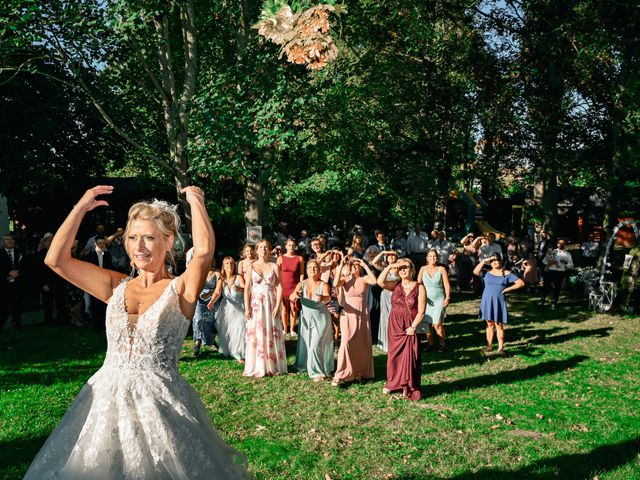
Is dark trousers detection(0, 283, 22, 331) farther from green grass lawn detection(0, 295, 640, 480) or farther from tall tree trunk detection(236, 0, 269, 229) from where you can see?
tall tree trunk detection(236, 0, 269, 229)

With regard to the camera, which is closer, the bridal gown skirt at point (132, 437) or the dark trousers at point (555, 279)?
the bridal gown skirt at point (132, 437)

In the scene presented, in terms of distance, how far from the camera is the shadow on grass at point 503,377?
851cm

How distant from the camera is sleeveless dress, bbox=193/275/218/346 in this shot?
34.0ft

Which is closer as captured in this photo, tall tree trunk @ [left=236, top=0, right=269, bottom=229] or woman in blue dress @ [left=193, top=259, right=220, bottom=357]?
woman in blue dress @ [left=193, top=259, right=220, bottom=357]

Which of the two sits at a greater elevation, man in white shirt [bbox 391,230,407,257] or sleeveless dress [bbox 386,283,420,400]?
man in white shirt [bbox 391,230,407,257]

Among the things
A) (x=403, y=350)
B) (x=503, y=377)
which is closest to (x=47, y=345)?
(x=403, y=350)

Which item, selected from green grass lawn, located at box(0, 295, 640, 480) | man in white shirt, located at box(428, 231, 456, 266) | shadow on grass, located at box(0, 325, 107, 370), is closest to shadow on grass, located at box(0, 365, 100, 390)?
green grass lawn, located at box(0, 295, 640, 480)

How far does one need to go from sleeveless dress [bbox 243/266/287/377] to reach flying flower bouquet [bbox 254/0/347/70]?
5.84 m

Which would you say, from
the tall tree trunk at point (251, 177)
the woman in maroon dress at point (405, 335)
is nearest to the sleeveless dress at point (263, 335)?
the woman in maroon dress at point (405, 335)

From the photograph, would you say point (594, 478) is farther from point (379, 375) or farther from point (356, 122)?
point (356, 122)

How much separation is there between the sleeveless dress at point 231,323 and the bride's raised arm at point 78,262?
23.4ft

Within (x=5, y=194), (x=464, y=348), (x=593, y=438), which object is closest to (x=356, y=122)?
(x=464, y=348)

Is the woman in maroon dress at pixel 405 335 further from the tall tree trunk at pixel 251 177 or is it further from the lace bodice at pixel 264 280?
the tall tree trunk at pixel 251 177

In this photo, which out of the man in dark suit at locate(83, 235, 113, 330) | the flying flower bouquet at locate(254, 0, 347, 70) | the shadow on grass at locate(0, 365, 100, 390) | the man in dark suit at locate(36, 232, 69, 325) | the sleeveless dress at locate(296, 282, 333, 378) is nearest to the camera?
A: the flying flower bouquet at locate(254, 0, 347, 70)
